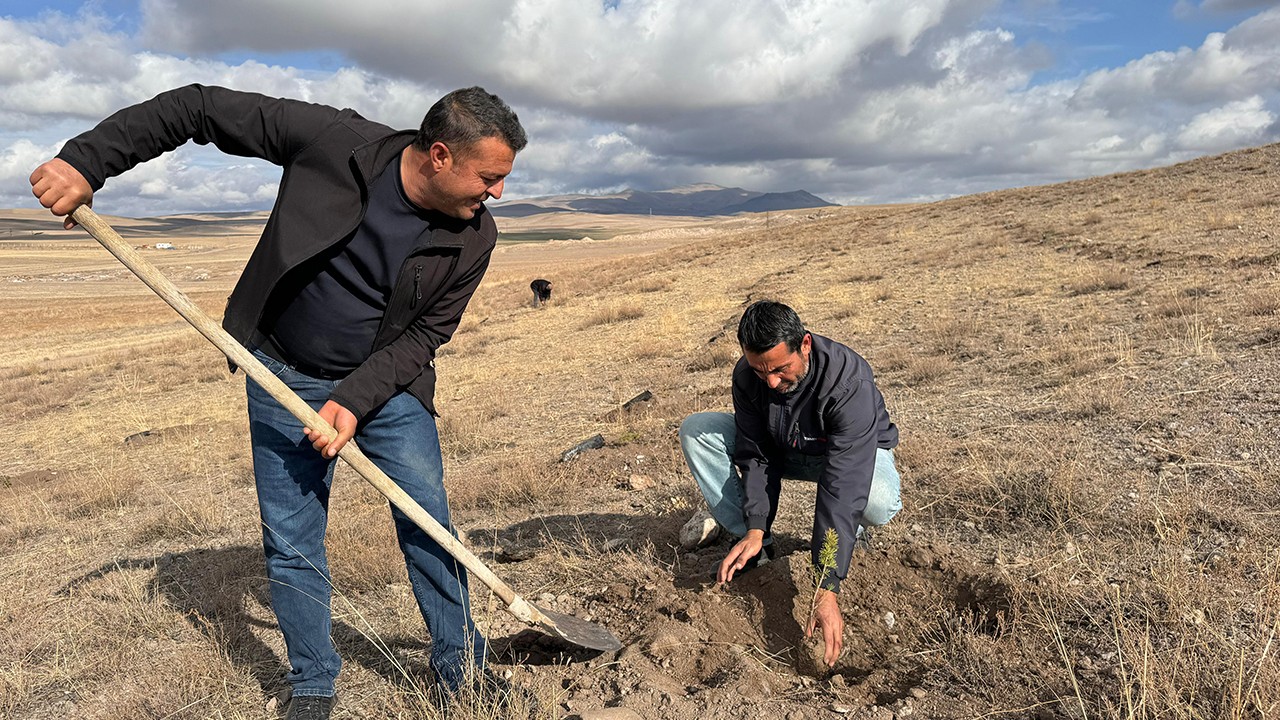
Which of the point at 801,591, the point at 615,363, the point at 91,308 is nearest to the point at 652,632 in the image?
the point at 801,591

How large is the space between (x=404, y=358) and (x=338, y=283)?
0.33m

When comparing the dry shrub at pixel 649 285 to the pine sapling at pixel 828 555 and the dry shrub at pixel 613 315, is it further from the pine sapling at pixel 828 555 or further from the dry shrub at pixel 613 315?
the pine sapling at pixel 828 555

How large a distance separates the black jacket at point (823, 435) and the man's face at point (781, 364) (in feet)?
0.26

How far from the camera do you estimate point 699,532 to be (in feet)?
13.1

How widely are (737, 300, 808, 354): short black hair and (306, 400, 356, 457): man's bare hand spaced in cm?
141

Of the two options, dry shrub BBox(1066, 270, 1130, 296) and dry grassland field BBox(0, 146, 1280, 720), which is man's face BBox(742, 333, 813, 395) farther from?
dry shrub BBox(1066, 270, 1130, 296)

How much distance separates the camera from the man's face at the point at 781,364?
2877 mm

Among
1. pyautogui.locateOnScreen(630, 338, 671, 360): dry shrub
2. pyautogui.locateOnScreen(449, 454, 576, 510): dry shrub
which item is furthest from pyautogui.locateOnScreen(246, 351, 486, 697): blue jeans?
pyautogui.locateOnScreen(630, 338, 671, 360): dry shrub

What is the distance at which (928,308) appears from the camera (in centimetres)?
1036

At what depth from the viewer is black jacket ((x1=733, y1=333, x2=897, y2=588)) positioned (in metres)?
2.92

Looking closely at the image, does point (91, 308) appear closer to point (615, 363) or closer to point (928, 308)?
point (615, 363)

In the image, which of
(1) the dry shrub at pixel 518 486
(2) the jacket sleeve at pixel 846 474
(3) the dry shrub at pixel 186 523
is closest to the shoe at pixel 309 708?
(2) the jacket sleeve at pixel 846 474

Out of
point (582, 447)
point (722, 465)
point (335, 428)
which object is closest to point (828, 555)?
point (722, 465)

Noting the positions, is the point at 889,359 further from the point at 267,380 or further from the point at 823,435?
the point at 267,380
